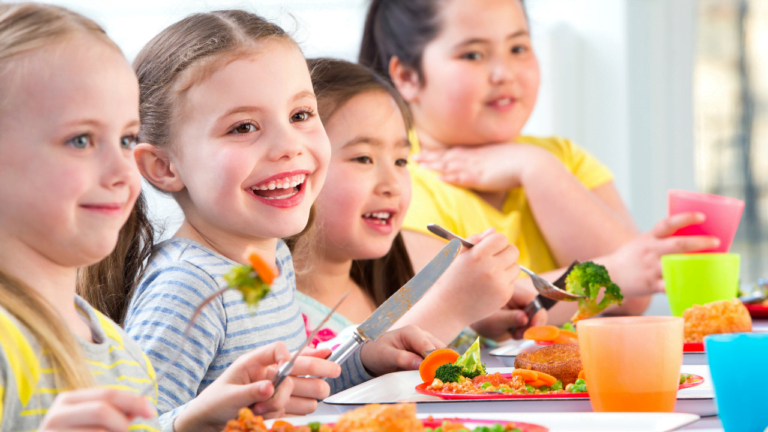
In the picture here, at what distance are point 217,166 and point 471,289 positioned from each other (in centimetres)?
52

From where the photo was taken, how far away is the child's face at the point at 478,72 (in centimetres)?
198

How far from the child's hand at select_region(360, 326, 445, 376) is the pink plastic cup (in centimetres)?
76

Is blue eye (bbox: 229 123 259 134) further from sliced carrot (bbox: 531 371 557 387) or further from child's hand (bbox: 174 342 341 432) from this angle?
sliced carrot (bbox: 531 371 557 387)

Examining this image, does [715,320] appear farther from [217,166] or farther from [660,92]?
[660,92]

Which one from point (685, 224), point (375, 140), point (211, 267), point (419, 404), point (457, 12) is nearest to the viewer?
point (419, 404)

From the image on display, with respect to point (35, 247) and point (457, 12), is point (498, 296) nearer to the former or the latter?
point (35, 247)

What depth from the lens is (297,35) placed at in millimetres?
1172

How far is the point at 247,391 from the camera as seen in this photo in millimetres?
709

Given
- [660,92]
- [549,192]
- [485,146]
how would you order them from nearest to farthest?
1. [549,192]
2. [485,146]
3. [660,92]

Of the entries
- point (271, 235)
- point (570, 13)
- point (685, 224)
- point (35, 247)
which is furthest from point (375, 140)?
point (570, 13)

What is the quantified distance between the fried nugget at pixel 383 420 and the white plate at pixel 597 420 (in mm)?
102

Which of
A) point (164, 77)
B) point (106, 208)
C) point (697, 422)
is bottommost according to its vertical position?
point (697, 422)

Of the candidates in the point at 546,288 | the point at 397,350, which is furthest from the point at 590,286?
the point at 397,350

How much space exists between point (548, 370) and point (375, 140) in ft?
2.06
